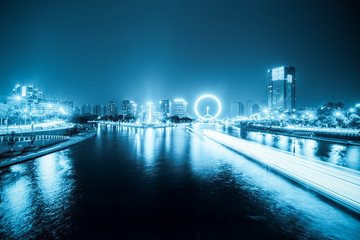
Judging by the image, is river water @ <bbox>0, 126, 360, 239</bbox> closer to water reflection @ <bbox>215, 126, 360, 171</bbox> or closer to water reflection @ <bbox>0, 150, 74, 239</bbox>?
water reflection @ <bbox>0, 150, 74, 239</bbox>

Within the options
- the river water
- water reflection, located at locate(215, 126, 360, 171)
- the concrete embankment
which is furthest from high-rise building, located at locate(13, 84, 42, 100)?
the concrete embankment

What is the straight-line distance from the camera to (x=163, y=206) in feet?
21.2

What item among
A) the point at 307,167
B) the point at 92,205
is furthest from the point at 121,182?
the point at 307,167

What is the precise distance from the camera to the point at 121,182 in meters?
8.88

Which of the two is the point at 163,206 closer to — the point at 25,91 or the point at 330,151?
the point at 330,151

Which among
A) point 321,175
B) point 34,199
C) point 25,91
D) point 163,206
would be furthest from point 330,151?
point 25,91

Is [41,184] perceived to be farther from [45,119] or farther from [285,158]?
[45,119]

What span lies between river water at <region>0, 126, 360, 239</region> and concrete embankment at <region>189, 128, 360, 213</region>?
0.54 metres

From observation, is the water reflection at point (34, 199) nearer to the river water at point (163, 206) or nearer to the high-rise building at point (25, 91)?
the river water at point (163, 206)

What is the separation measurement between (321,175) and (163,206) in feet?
23.4

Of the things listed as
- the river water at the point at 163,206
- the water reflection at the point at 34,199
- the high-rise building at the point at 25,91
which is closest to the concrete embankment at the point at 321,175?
the river water at the point at 163,206

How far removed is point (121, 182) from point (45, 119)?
10427 centimetres

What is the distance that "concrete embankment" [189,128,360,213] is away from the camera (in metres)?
6.33

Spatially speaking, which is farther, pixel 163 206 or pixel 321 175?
pixel 321 175
